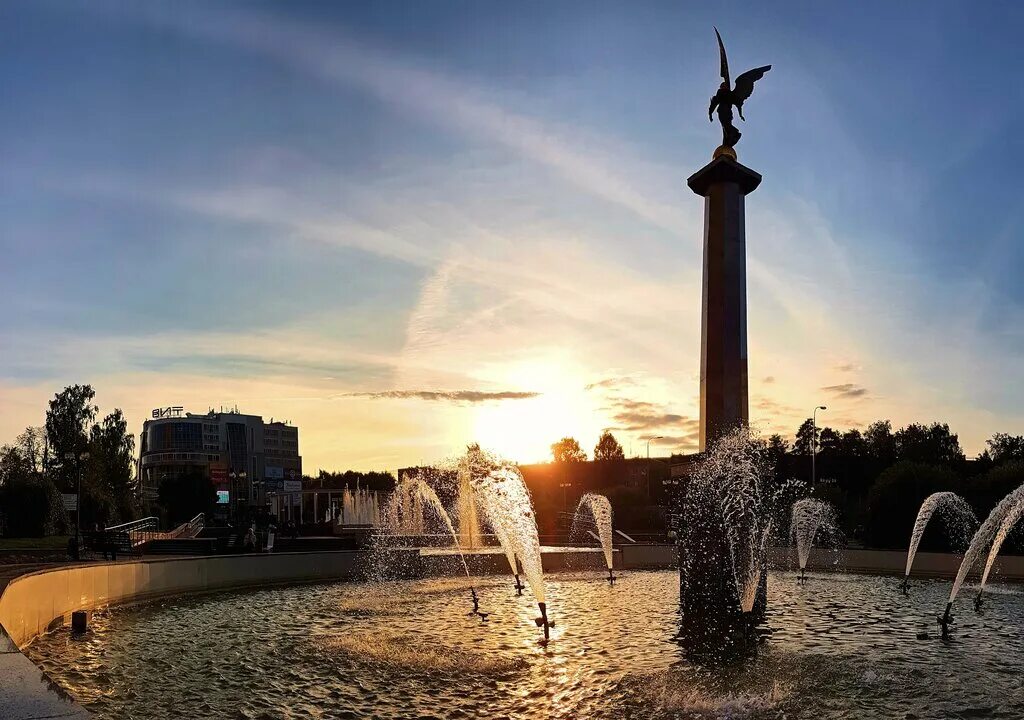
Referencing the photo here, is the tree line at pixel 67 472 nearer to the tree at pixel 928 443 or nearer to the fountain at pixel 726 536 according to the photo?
the fountain at pixel 726 536

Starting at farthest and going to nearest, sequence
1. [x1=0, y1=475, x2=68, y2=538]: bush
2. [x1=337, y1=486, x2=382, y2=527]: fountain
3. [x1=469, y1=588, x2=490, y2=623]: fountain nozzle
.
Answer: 1. [x1=337, y1=486, x2=382, y2=527]: fountain
2. [x1=0, y1=475, x2=68, y2=538]: bush
3. [x1=469, y1=588, x2=490, y2=623]: fountain nozzle

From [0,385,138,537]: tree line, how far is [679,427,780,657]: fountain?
27198mm

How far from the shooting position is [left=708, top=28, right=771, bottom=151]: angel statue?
55.8ft

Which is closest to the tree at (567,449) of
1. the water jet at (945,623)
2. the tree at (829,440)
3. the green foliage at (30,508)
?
the tree at (829,440)

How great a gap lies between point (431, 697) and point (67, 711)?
4.35 metres

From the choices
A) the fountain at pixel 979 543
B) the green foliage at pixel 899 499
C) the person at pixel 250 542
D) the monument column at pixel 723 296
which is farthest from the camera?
the green foliage at pixel 899 499

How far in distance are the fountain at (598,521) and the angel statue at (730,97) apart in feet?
33.6

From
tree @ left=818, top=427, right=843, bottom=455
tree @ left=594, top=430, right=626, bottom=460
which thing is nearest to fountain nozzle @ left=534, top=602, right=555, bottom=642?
tree @ left=818, top=427, right=843, bottom=455

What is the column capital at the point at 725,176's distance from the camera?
1688 cm

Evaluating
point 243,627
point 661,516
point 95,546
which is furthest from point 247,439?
point 243,627

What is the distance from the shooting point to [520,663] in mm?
10391

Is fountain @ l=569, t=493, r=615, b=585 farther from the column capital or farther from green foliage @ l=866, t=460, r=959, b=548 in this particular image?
green foliage @ l=866, t=460, r=959, b=548

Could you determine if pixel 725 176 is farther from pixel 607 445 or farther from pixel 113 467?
pixel 607 445

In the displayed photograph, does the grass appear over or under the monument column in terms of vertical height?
under
